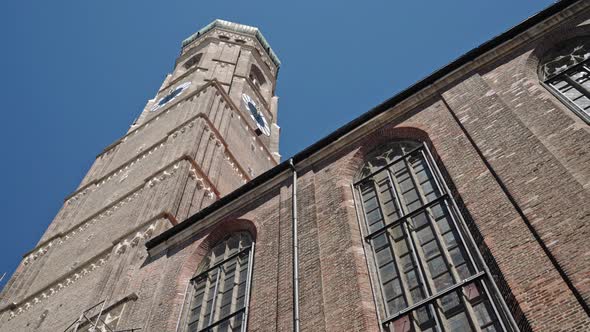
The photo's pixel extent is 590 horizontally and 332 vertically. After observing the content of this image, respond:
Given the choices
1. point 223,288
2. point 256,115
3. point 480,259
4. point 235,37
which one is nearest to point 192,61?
point 235,37

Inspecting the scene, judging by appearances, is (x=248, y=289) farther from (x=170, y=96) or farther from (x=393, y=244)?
(x=170, y=96)

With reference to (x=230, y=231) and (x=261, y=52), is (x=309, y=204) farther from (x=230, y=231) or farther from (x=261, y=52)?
(x=261, y=52)

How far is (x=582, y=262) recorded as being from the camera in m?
7.81

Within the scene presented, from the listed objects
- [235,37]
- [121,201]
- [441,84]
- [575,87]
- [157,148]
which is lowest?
[575,87]

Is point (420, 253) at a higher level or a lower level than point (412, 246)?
lower

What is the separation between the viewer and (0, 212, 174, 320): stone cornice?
59.4 ft

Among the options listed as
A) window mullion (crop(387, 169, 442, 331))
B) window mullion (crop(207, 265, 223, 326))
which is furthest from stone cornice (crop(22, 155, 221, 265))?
window mullion (crop(387, 169, 442, 331))

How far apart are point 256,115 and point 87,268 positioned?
1878 cm

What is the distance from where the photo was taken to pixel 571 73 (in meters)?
12.1

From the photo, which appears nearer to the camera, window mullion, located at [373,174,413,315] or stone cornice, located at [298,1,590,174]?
window mullion, located at [373,174,413,315]

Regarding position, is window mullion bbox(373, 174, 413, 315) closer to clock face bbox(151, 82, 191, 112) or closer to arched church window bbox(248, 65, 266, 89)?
clock face bbox(151, 82, 191, 112)

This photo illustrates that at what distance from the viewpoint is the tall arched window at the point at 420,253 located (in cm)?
880

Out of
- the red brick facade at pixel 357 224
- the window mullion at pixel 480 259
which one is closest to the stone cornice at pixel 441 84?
the red brick facade at pixel 357 224

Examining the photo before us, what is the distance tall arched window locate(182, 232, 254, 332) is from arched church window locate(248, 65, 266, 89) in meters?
26.6
